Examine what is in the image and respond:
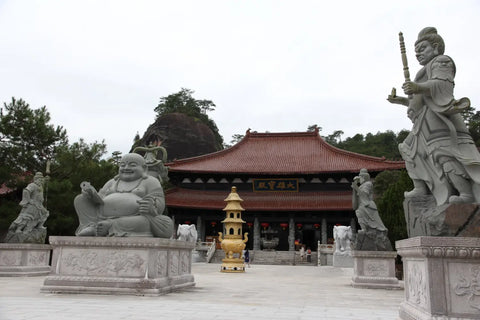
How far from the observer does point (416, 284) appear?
13.5 ft

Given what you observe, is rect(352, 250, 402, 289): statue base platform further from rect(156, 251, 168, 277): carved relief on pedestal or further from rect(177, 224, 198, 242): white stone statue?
rect(177, 224, 198, 242): white stone statue

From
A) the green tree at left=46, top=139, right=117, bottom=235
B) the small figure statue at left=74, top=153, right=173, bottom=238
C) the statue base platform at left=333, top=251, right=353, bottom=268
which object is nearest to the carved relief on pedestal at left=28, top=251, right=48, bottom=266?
the green tree at left=46, top=139, right=117, bottom=235

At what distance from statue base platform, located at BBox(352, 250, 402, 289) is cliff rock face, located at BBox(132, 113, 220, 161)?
41.9 metres

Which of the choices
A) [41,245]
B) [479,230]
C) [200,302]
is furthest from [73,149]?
[479,230]

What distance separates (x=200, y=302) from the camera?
6.18 metres

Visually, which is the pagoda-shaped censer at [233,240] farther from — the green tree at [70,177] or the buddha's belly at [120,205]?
the buddha's belly at [120,205]

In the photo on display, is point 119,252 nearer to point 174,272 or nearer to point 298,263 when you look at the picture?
point 174,272

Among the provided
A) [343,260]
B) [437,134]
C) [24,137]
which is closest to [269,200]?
[343,260]

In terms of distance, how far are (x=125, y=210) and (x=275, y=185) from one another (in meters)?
24.7

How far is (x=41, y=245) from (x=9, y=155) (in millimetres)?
5809

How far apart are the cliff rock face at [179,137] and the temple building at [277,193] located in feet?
57.4

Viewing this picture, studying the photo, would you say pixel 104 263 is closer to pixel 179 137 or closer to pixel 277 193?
pixel 277 193

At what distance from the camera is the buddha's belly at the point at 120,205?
7.28 m

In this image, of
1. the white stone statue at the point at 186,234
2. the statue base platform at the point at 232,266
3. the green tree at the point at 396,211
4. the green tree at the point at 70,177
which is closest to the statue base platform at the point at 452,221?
the green tree at the point at 396,211
